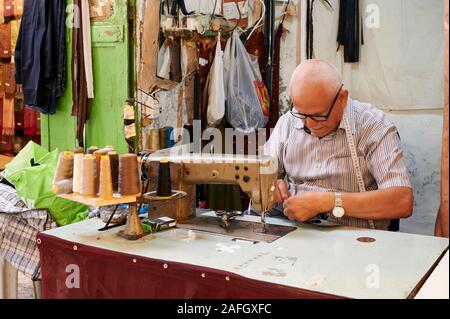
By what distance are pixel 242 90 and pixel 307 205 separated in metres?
1.61

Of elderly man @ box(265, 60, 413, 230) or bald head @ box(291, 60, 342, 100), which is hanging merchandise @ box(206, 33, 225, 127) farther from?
bald head @ box(291, 60, 342, 100)

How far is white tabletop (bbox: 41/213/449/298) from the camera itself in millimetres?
1311

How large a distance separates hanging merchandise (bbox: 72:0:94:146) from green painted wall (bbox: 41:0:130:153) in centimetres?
4

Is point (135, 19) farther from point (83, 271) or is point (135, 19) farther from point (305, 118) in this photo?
point (83, 271)

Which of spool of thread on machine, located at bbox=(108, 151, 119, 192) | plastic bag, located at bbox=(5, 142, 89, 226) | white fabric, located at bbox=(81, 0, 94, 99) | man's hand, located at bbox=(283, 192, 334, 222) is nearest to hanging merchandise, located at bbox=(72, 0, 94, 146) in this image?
white fabric, located at bbox=(81, 0, 94, 99)

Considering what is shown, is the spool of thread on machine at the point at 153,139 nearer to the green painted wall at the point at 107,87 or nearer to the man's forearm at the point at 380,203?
the green painted wall at the point at 107,87

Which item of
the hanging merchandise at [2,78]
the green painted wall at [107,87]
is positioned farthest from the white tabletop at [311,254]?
the hanging merchandise at [2,78]

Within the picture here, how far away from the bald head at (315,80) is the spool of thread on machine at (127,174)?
82 centimetres

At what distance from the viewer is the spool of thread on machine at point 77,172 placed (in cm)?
170

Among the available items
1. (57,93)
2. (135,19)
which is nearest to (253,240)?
(135,19)

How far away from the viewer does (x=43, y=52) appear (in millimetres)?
3396

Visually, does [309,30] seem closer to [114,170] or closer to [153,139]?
[153,139]

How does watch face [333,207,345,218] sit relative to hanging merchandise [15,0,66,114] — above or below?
below
